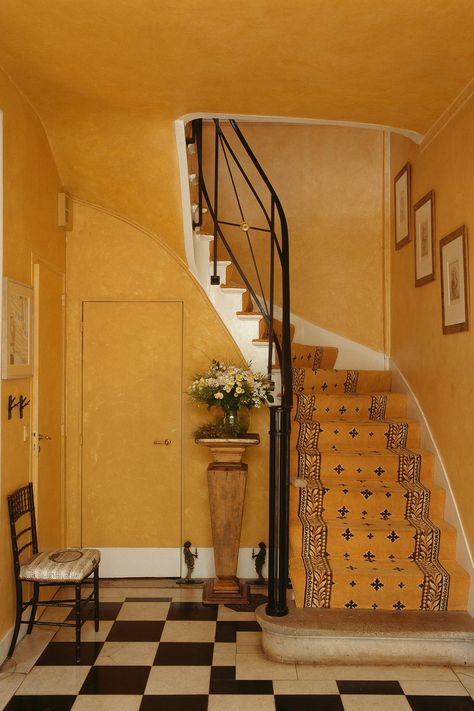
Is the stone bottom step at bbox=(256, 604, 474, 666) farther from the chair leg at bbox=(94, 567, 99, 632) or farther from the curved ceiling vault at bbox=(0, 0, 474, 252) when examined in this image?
the curved ceiling vault at bbox=(0, 0, 474, 252)

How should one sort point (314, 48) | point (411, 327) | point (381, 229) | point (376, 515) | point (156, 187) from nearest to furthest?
point (314, 48)
point (376, 515)
point (156, 187)
point (411, 327)
point (381, 229)

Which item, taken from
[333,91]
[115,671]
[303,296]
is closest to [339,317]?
[303,296]

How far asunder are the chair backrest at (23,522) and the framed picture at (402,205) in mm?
3200

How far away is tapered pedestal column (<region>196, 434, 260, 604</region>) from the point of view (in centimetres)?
447

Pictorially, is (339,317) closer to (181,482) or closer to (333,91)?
(181,482)

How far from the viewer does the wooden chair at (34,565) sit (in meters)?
3.60

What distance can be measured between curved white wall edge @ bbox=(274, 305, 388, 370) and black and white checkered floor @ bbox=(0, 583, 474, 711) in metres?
2.62

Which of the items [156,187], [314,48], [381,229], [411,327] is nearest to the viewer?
[314,48]

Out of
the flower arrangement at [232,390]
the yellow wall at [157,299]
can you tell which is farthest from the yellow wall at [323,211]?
the flower arrangement at [232,390]

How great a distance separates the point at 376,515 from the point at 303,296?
2472 mm

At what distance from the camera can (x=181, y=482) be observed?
506cm

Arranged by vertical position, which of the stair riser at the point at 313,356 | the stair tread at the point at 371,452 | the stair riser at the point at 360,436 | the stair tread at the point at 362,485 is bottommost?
the stair tread at the point at 362,485

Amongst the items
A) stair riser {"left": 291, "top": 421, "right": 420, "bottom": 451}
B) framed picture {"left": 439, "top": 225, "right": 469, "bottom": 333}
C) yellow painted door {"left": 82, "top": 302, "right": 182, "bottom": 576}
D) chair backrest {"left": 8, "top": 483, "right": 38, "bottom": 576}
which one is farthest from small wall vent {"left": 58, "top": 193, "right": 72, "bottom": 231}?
framed picture {"left": 439, "top": 225, "right": 469, "bottom": 333}

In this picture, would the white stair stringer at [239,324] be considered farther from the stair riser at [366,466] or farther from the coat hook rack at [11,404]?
the coat hook rack at [11,404]
